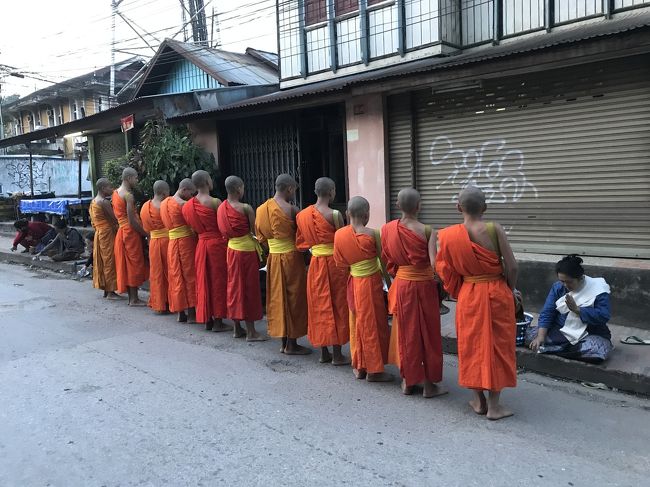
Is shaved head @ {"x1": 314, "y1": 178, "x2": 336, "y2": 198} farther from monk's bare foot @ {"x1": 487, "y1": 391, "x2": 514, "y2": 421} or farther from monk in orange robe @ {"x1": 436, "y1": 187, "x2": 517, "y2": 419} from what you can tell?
monk's bare foot @ {"x1": 487, "y1": 391, "x2": 514, "y2": 421}

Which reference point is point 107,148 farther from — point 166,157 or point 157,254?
point 157,254

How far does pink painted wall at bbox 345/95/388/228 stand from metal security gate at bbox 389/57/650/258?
57 centimetres

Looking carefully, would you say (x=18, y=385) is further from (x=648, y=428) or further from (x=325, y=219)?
(x=648, y=428)

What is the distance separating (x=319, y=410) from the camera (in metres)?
4.11

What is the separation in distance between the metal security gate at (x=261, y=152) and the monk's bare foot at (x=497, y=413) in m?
6.48

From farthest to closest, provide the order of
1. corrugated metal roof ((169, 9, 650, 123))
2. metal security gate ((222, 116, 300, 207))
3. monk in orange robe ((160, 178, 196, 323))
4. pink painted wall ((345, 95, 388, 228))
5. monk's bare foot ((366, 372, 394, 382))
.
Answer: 1. metal security gate ((222, 116, 300, 207))
2. pink painted wall ((345, 95, 388, 228))
3. monk in orange robe ((160, 178, 196, 323))
4. corrugated metal roof ((169, 9, 650, 123))
5. monk's bare foot ((366, 372, 394, 382))

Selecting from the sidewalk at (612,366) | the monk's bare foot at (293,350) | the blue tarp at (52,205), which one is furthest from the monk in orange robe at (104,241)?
the blue tarp at (52,205)

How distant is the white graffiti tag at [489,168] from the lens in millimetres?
6949

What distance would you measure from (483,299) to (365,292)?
43.5 inches

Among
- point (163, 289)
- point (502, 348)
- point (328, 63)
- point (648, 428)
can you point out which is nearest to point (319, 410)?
point (502, 348)

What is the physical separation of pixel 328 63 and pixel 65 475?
8.84 meters

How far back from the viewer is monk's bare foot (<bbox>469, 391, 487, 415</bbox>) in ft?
13.0

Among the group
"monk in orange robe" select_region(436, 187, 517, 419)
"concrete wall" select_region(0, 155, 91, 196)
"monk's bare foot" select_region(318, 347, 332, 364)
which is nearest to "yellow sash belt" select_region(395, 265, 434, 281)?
"monk in orange robe" select_region(436, 187, 517, 419)

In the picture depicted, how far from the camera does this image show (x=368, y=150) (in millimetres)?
8461
